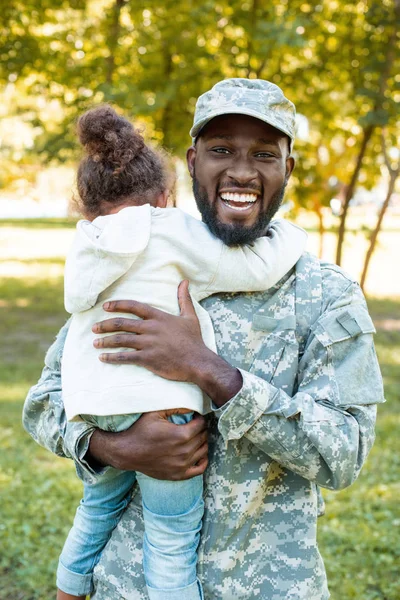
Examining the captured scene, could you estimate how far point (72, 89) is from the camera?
383 inches

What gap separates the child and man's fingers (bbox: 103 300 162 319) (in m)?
0.04

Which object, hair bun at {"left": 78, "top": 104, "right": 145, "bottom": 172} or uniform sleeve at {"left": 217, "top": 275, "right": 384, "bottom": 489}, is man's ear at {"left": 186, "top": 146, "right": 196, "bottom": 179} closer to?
hair bun at {"left": 78, "top": 104, "right": 145, "bottom": 172}

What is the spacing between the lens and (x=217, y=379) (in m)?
1.97

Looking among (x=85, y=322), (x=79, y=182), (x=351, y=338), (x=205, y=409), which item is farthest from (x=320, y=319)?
(x=79, y=182)

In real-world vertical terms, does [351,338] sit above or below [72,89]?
above

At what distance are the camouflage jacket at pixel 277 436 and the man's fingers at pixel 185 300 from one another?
10 cm

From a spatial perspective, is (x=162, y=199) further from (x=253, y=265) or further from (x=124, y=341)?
(x=124, y=341)

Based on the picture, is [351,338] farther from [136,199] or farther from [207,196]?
[136,199]

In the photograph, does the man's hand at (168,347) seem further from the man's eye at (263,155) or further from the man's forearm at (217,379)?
the man's eye at (263,155)

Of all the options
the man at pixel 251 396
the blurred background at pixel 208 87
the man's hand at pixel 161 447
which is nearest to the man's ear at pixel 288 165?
the man at pixel 251 396

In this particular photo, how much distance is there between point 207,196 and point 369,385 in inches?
27.3

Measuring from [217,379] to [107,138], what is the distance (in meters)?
0.89

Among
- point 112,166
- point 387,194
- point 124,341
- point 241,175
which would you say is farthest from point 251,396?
point 387,194

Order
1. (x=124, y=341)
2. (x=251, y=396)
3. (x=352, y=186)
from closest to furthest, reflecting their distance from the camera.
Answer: (x=251, y=396)
(x=124, y=341)
(x=352, y=186)
